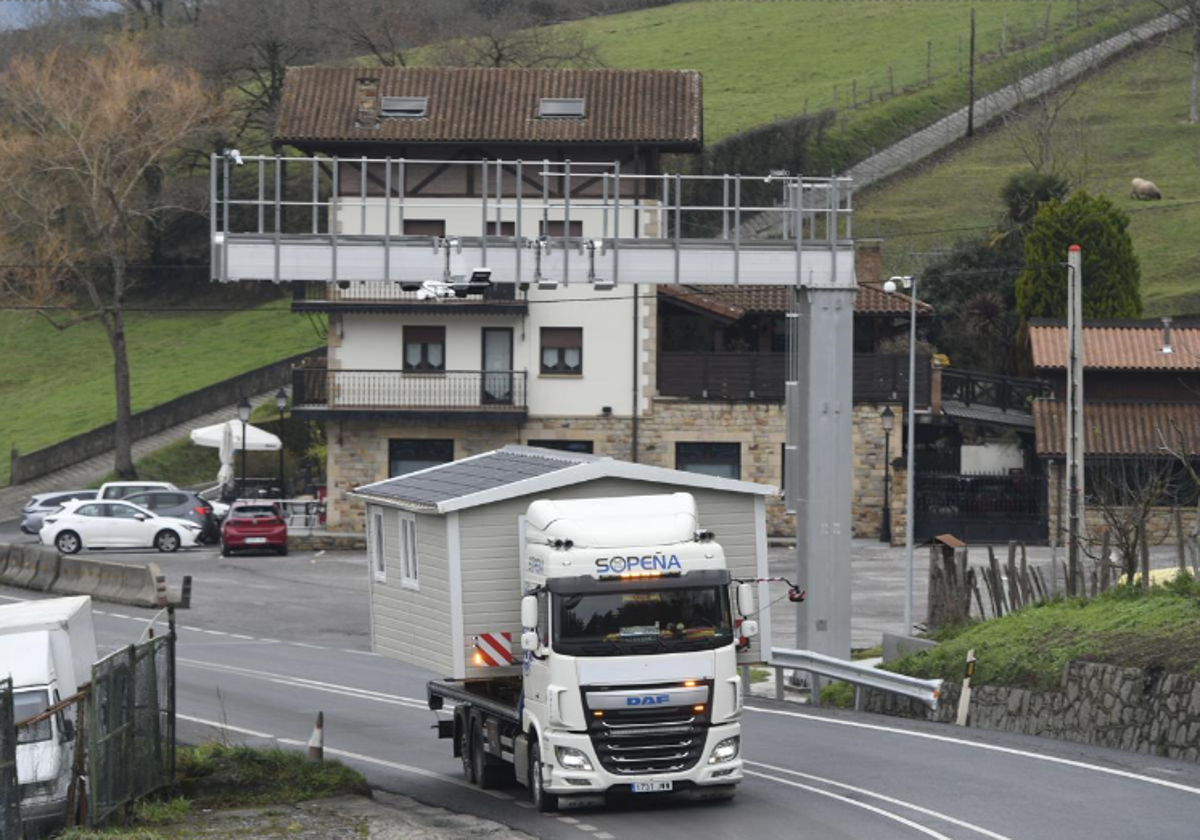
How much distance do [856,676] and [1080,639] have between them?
3.72 metres

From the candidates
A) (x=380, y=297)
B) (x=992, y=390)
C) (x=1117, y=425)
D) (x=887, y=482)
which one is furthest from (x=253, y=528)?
(x=1117, y=425)

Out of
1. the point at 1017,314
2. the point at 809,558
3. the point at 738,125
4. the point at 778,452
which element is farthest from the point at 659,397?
the point at 738,125

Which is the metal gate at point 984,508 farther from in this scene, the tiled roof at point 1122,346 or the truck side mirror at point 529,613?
the truck side mirror at point 529,613

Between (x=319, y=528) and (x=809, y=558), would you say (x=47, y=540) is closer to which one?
(x=319, y=528)

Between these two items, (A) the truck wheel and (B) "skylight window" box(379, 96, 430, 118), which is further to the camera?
(B) "skylight window" box(379, 96, 430, 118)

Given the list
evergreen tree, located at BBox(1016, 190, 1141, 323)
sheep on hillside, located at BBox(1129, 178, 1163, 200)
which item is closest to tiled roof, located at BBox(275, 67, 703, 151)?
evergreen tree, located at BBox(1016, 190, 1141, 323)

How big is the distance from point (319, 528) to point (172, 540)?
4974mm

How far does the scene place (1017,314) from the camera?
2495 inches

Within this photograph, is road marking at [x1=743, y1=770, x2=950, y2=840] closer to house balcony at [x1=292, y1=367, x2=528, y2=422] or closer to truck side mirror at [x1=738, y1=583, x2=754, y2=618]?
truck side mirror at [x1=738, y1=583, x2=754, y2=618]

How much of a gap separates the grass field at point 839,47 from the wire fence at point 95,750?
2869 inches

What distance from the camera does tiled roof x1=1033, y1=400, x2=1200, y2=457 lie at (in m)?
53.6

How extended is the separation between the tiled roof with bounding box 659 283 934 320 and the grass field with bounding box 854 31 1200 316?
1411cm

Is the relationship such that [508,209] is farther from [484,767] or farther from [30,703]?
[30,703]

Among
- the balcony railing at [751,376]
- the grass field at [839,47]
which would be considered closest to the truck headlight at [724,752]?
the balcony railing at [751,376]
